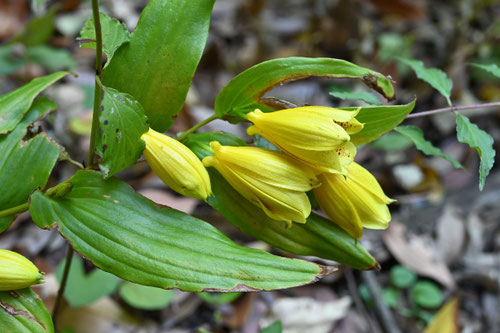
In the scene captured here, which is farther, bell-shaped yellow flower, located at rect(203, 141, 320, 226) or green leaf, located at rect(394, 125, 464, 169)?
green leaf, located at rect(394, 125, 464, 169)

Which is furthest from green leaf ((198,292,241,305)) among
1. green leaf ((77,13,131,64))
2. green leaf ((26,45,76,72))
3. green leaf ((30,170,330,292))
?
green leaf ((26,45,76,72))

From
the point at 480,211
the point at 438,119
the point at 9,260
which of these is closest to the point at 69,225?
the point at 9,260

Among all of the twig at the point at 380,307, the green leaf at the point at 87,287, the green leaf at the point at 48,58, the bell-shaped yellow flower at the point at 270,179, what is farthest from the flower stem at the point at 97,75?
the green leaf at the point at 48,58

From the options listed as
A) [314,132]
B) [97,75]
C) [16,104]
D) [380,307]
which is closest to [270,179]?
[314,132]

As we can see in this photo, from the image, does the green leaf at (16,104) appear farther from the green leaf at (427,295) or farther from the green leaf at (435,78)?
the green leaf at (427,295)

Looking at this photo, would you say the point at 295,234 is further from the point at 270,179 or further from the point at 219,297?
the point at 219,297

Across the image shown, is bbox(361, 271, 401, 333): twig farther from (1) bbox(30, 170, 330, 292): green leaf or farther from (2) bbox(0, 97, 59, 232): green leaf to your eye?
(2) bbox(0, 97, 59, 232): green leaf

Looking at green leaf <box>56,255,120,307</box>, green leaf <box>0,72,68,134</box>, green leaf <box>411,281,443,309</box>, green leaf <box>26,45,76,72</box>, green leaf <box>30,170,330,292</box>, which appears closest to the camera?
green leaf <box>30,170,330,292</box>
